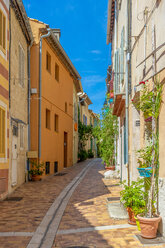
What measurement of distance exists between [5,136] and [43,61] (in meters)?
6.52

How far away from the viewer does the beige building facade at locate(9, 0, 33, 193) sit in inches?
394

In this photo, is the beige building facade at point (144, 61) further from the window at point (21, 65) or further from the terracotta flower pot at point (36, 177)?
the terracotta flower pot at point (36, 177)

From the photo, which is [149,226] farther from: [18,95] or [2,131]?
[18,95]

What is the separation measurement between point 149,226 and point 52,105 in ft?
39.9

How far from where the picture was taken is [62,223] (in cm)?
596

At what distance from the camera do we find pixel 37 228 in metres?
5.56

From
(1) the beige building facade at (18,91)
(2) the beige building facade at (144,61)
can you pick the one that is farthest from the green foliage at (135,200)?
(1) the beige building facade at (18,91)

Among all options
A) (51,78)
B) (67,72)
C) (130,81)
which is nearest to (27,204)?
(130,81)

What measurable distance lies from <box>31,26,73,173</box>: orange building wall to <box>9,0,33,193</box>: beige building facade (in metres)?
0.63

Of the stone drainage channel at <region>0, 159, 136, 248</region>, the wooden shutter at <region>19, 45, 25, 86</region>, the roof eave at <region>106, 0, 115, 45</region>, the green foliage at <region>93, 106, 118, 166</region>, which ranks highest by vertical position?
the roof eave at <region>106, 0, 115, 45</region>

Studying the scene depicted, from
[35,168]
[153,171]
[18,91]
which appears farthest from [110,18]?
[153,171]

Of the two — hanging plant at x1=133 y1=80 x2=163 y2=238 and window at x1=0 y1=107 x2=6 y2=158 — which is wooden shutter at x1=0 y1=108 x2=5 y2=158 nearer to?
window at x1=0 y1=107 x2=6 y2=158

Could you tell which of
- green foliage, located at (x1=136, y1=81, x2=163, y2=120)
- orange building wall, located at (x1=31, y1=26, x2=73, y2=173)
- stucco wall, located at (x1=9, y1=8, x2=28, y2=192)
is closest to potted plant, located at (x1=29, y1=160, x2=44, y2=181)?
orange building wall, located at (x1=31, y1=26, x2=73, y2=173)

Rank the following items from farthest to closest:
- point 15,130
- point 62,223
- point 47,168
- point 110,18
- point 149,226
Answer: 1. point 110,18
2. point 47,168
3. point 15,130
4. point 62,223
5. point 149,226
